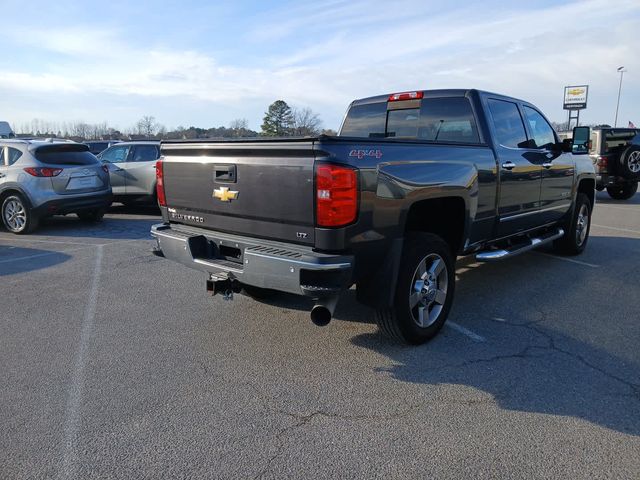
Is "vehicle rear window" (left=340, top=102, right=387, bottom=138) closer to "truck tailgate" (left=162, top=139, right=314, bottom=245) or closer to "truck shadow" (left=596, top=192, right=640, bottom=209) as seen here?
"truck tailgate" (left=162, top=139, right=314, bottom=245)

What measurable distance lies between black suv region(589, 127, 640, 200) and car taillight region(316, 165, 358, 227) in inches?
522

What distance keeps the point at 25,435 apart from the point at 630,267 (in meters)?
6.83

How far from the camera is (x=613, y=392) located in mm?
3340

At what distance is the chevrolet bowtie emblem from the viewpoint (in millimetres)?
3886

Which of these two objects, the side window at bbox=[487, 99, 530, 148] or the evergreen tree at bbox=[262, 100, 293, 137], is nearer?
the side window at bbox=[487, 99, 530, 148]

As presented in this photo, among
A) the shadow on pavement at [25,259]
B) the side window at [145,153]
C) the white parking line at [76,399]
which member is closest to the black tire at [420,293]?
the white parking line at [76,399]

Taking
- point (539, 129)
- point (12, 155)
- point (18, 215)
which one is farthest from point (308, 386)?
point (12, 155)

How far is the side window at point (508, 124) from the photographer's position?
5.22 metres

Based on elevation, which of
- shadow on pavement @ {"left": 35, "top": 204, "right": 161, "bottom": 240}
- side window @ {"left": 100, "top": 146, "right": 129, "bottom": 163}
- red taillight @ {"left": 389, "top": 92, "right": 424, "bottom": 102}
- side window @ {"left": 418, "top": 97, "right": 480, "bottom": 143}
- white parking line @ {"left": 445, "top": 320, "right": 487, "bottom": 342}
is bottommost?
shadow on pavement @ {"left": 35, "top": 204, "right": 161, "bottom": 240}

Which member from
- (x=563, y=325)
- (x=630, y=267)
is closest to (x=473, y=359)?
(x=563, y=325)

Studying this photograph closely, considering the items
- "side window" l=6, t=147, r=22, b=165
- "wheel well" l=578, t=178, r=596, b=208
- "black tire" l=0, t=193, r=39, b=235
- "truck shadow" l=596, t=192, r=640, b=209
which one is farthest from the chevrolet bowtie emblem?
"truck shadow" l=596, t=192, r=640, b=209

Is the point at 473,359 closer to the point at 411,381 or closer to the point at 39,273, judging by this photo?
the point at 411,381

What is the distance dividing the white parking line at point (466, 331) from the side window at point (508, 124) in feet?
6.38

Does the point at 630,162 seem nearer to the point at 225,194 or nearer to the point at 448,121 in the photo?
the point at 448,121
